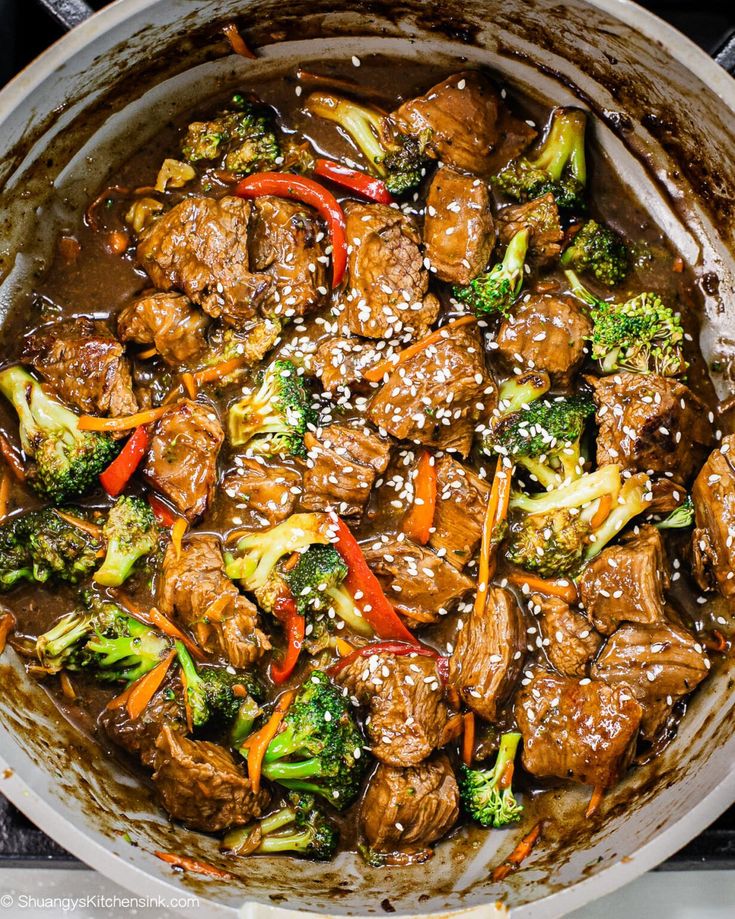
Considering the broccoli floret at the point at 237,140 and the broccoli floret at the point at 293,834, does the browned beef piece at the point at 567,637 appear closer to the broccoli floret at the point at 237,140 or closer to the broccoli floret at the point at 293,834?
the broccoli floret at the point at 293,834

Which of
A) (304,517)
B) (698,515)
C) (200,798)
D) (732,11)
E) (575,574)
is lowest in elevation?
(200,798)

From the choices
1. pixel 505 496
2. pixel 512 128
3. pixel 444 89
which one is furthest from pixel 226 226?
pixel 505 496

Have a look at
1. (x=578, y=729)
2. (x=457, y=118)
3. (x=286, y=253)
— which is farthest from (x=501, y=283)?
(x=578, y=729)

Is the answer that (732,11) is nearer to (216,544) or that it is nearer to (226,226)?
(226,226)

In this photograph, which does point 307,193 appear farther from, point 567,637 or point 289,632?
point 567,637

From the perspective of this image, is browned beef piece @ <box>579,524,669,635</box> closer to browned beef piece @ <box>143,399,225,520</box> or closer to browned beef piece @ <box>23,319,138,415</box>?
browned beef piece @ <box>143,399,225,520</box>

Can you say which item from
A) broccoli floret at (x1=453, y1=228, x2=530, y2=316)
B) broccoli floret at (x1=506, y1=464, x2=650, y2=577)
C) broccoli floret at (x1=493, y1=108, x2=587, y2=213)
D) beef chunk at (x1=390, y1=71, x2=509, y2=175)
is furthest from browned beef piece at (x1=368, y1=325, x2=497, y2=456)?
beef chunk at (x1=390, y1=71, x2=509, y2=175)
